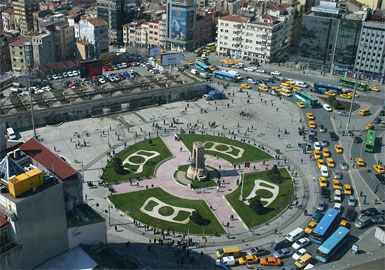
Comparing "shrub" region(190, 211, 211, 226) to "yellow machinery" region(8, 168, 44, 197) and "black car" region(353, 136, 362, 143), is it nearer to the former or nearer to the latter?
"yellow machinery" region(8, 168, 44, 197)

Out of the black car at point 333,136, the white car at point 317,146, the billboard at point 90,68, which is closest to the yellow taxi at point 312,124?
the black car at point 333,136

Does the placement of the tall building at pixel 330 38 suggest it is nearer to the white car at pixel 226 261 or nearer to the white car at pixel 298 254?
the white car at pixel 298 254

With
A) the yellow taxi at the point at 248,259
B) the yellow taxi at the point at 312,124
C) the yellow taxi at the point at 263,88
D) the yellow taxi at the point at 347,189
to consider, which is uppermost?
the yellow taxi at the point at 263,88

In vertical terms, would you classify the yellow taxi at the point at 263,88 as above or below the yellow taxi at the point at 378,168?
above

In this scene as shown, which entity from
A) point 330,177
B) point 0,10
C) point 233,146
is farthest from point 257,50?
point 0,10

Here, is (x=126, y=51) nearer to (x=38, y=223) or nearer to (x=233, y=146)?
(x=233, y=146)

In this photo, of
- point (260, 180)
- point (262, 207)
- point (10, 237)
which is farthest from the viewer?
point (260, 180)

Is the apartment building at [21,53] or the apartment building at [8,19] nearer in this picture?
the apartment building at [21,53]
